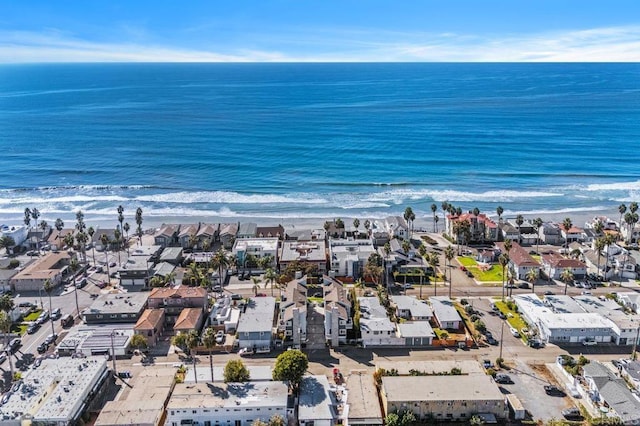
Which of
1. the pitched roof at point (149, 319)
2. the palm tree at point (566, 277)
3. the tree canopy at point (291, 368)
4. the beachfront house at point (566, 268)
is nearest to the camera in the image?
the tree canopy at point (291, 368)

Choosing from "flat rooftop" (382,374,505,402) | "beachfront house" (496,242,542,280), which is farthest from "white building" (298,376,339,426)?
"beachfront house" (496,242,542,280)

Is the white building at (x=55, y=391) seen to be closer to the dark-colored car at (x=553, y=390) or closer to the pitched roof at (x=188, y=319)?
the pitched roof at (x=188, y=319)

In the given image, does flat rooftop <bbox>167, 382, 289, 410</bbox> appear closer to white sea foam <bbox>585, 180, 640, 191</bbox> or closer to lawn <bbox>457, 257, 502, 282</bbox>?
lawn <bbox>457, 257, 502, 282</bbox>

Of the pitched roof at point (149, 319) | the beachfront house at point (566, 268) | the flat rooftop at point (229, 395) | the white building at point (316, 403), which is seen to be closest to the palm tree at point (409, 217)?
the beachfront house at point (566, 268)

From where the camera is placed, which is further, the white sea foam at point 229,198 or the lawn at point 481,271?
the white sea foam at point 229,198

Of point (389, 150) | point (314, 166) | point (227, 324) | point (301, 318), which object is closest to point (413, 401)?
point (301, 318)

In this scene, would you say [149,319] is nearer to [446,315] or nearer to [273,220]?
[446,315]

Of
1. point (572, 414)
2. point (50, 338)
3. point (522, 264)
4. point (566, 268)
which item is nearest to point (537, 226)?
point (566, 268)

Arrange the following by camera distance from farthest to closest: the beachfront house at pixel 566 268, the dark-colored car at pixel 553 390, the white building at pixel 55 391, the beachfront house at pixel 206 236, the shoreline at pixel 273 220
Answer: the shoreline at pixel 273 220
the beachfront house at pixel 206 236
the beachfront house at pixel 566 268
the dark-colored car at pixel 553 390
the white building at pixel 55 391
